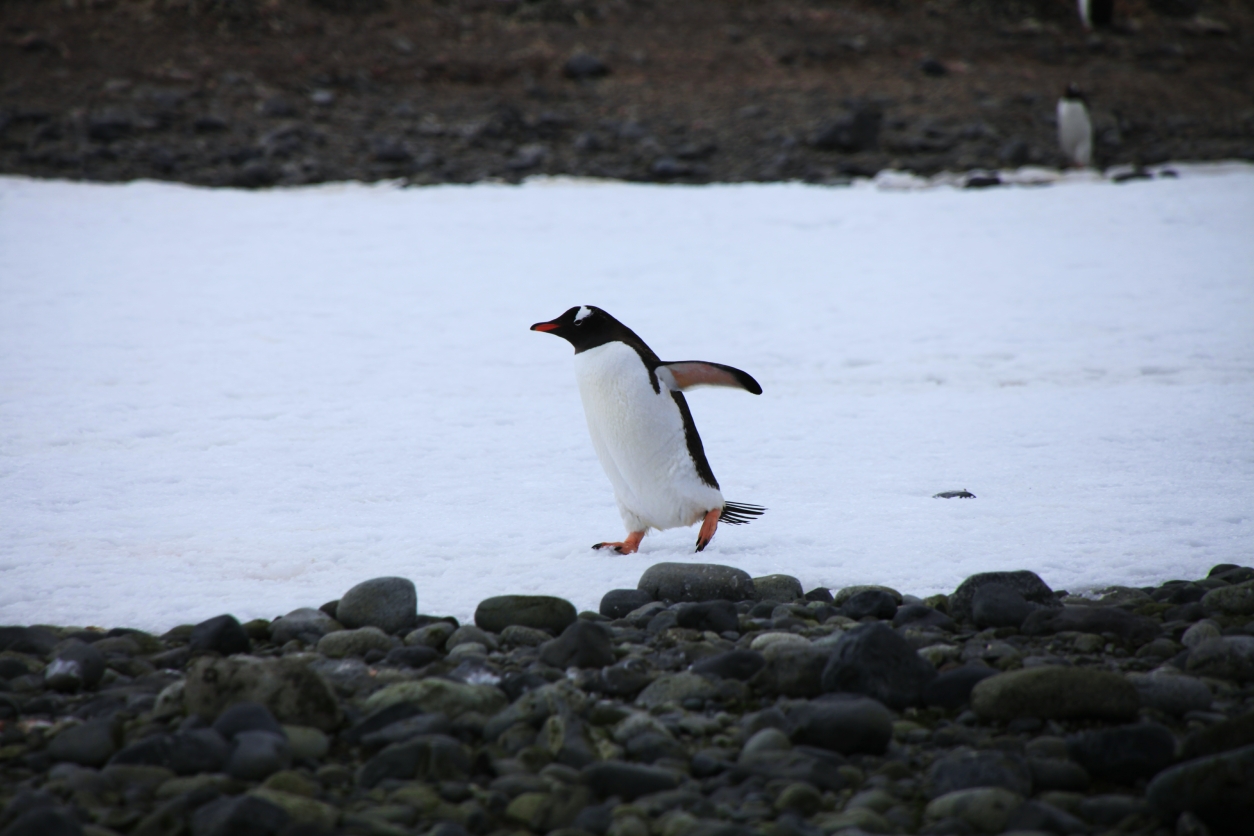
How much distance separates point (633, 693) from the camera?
2188 millimetres

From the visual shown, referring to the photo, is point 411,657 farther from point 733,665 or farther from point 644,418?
point 644,418

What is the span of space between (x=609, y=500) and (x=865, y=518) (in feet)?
3.27

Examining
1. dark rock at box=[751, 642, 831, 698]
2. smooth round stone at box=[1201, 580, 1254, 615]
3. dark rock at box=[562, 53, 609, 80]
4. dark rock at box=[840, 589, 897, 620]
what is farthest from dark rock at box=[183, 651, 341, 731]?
dark rock at box=[562, 53, 609, 80]

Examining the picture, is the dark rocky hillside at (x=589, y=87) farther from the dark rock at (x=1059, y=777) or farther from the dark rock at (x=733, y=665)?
the dark rock at (x=1059, y=777)

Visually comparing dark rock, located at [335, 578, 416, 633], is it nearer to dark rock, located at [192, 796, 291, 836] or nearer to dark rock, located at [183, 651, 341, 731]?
dark rock, located at [183, 651, 341, 731]

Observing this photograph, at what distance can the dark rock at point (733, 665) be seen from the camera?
2225 mm

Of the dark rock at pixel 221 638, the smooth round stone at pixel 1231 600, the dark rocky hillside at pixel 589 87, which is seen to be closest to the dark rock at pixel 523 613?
the dark rock at pixel 221 638

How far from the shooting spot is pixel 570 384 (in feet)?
19.8

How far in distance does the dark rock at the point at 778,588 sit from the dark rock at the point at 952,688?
2.55 feet

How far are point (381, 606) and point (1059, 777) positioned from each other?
1.60 meters

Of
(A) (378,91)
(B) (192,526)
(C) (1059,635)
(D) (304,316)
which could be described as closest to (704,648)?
(C) (1059,635)

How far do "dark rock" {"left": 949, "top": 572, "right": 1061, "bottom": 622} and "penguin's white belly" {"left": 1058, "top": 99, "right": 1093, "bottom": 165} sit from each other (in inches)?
420

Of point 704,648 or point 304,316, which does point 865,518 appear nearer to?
point 704,648

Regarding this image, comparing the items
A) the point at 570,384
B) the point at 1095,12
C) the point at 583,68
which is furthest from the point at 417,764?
the point at 1095,12
